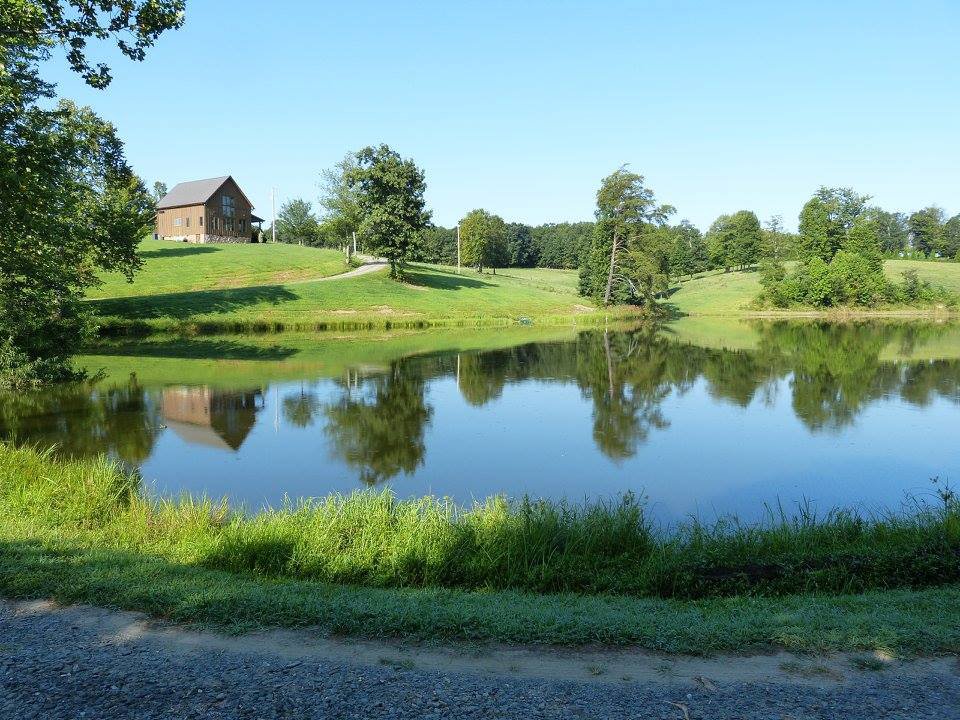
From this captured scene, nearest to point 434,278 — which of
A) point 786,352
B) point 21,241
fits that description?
point 786,352

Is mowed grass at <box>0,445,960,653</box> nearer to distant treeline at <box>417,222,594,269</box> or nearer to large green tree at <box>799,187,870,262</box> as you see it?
large green tree at <box>799,187,870,262</box>

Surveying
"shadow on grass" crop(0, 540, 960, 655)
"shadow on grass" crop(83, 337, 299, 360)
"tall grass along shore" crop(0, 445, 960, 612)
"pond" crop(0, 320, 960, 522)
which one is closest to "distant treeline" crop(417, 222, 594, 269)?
"shadow on grass" crop(83, 337, 299, 360)

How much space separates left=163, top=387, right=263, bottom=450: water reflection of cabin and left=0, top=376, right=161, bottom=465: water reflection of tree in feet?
1.93

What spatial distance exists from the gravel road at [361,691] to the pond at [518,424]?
20.8 feet

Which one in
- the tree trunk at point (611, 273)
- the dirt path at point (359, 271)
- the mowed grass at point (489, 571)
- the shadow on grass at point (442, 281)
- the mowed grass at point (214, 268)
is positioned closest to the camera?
the mowed grass at point (489, 571)

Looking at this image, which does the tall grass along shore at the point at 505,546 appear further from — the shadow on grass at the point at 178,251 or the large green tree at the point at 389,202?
the shadow on grass at the point at 178,251

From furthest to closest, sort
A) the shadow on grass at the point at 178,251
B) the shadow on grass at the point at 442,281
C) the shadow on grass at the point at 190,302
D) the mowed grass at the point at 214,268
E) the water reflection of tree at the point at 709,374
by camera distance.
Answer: the shadow on grass at the point at 178,251 → the shadow on grass at the point at 442,281 → the mowed grass at the point at 214,268 → the shadow on grass at the point at 190,302 → the water reflection of tree at the point at 709,374

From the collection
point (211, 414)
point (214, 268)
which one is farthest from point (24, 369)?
point (214, 268)

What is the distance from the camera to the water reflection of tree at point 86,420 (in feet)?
51.6

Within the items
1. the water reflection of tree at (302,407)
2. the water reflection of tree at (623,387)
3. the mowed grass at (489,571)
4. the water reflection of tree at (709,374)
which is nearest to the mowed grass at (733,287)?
A: the water reflection of tree at (709,374)

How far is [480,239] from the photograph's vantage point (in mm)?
89000

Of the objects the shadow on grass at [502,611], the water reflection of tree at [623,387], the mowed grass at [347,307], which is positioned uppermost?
the mowed grass at [347,307]

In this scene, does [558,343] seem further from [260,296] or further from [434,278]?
[434,278]

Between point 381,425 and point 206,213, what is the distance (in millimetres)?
72279
